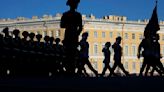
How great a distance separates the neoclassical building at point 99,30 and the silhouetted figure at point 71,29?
76333 mm

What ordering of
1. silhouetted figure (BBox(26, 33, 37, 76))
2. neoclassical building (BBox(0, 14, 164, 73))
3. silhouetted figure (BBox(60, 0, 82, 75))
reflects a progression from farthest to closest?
neoclassical building (BBox(0, 14, 164, 73))
silhouetted figure (BBox(26, 33, 37, 76))
silhouetted figure (BBox(60, 0, 82, 75))

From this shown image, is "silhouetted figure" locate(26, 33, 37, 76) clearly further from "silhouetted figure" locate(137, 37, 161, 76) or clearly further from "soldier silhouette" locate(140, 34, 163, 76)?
"soldier silhouette" locate(140, 34, 163, 76)

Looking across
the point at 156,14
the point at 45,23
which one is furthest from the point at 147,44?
the point at 45,23

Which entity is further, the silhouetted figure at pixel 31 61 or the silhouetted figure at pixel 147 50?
the silhouetted figure at pixel 147 50

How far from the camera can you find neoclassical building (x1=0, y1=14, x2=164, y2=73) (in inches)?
3588

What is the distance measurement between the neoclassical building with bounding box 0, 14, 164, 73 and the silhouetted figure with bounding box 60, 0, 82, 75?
76333 mm

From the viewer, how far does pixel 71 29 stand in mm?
13195

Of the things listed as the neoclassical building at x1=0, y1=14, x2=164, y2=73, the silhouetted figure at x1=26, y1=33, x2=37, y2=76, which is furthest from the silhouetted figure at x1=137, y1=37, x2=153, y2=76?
the neoclassical building at x1=0, y1=14, x2=164, y2=73

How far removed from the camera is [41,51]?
16438 mm

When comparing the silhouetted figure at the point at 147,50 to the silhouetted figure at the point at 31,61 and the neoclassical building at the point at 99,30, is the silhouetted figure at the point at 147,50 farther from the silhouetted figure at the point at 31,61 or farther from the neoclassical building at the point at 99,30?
the neoclassical building at the point at 99,30

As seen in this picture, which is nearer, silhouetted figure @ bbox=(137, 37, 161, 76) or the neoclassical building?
silhouetted figure @ bbox=(137, 37, 161, 76)

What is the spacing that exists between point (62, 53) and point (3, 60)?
349 cm

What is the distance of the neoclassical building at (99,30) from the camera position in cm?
9112

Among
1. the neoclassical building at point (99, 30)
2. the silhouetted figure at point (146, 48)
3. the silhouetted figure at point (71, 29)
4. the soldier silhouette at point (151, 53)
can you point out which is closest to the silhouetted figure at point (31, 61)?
the silhouetted figure at point (71, 29)
